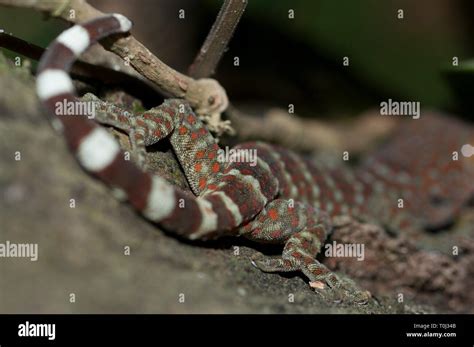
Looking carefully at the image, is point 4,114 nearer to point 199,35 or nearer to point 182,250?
point 182,250

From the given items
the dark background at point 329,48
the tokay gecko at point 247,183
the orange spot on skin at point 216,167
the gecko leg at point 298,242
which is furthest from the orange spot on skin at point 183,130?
the dark background at point 329,48

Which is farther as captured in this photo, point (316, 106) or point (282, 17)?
point (316, 106)

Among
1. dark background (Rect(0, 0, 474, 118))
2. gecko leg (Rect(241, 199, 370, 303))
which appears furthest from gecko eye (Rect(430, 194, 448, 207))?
gecko leg (Rect(241, 199, 370, 303))

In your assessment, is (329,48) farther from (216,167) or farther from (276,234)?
(276,234)

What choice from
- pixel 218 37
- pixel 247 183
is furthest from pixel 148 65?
pixel 247 183

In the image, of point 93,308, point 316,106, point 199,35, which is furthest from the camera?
point 316,106

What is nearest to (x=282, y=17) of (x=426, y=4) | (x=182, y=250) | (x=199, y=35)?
(x=199, y=35)

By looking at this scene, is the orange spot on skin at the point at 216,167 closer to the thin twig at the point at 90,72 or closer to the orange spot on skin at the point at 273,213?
the orange spot on skin at the point at 273,213
